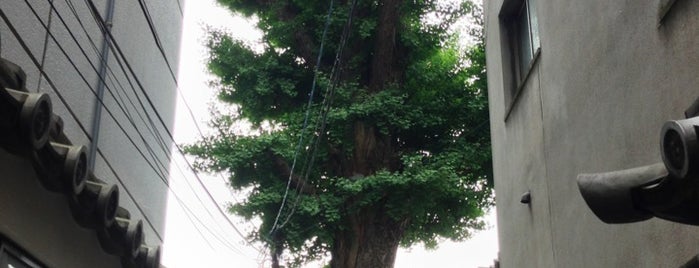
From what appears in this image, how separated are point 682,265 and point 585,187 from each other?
0.80m

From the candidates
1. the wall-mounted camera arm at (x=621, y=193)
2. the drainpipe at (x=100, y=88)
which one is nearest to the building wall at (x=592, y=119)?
the wall-mounted camera arm at (x=621, y=193)

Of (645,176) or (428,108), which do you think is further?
(428,108)

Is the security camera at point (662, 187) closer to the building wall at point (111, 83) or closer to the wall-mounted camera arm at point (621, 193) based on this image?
the wall-mounted camera arm at point (621, 193)

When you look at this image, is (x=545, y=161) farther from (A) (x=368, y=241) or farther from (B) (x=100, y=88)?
(A) (x=368, y=241)

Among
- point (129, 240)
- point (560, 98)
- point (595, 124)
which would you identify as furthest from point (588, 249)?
point (129, 240)

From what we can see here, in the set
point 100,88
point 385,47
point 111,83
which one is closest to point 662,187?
point 100,88

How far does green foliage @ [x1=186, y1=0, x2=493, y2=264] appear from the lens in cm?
1264

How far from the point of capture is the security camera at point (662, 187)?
2.89 meters

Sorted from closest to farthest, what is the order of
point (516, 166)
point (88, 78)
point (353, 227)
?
point (88, 78) < point (516, 166) < point (353, 227)

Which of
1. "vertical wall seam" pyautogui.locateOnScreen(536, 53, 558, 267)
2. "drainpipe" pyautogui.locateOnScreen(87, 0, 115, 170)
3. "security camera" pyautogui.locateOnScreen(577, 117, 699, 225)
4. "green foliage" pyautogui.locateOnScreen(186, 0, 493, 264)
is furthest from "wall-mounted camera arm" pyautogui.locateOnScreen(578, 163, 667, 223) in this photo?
"green foliage" pyautogui.locateOnScreen(186, 0, 493, 264)

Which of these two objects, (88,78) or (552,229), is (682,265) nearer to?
(552,229)

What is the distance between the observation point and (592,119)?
5.46 meters

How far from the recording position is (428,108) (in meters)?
13.8

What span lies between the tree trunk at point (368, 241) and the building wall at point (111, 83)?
3258mm
